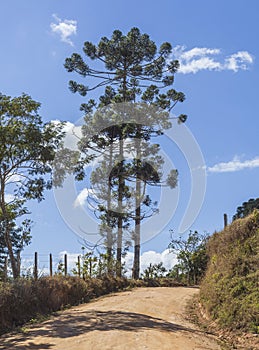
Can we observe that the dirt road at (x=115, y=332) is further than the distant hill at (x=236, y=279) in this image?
No

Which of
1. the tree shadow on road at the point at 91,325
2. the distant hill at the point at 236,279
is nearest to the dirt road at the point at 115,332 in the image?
the tree shadow on road at the point at 91,325

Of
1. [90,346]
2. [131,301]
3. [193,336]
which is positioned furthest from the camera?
[131,301]

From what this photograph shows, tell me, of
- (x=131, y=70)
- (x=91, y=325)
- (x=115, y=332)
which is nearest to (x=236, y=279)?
(x=115, y=332)

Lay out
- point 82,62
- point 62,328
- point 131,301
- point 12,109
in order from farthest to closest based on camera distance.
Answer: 1. point 82,62
2. point 12,109
3. point 131,301
4. point 62,328

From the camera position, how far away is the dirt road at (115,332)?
815 centimetres

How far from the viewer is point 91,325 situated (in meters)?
9.98

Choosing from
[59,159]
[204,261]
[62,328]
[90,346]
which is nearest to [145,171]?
[204,261]

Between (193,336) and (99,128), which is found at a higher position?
(99,128)

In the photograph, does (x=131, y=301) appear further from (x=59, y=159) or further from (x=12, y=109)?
(x=12, y=109)

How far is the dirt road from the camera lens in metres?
8.15

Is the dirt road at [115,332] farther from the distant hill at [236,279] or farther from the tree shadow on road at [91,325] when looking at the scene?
the distant hill at [236,279]

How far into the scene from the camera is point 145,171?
26.5 metres

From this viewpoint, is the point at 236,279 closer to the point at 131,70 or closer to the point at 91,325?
the point at 91,325

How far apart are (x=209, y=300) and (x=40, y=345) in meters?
5.52
